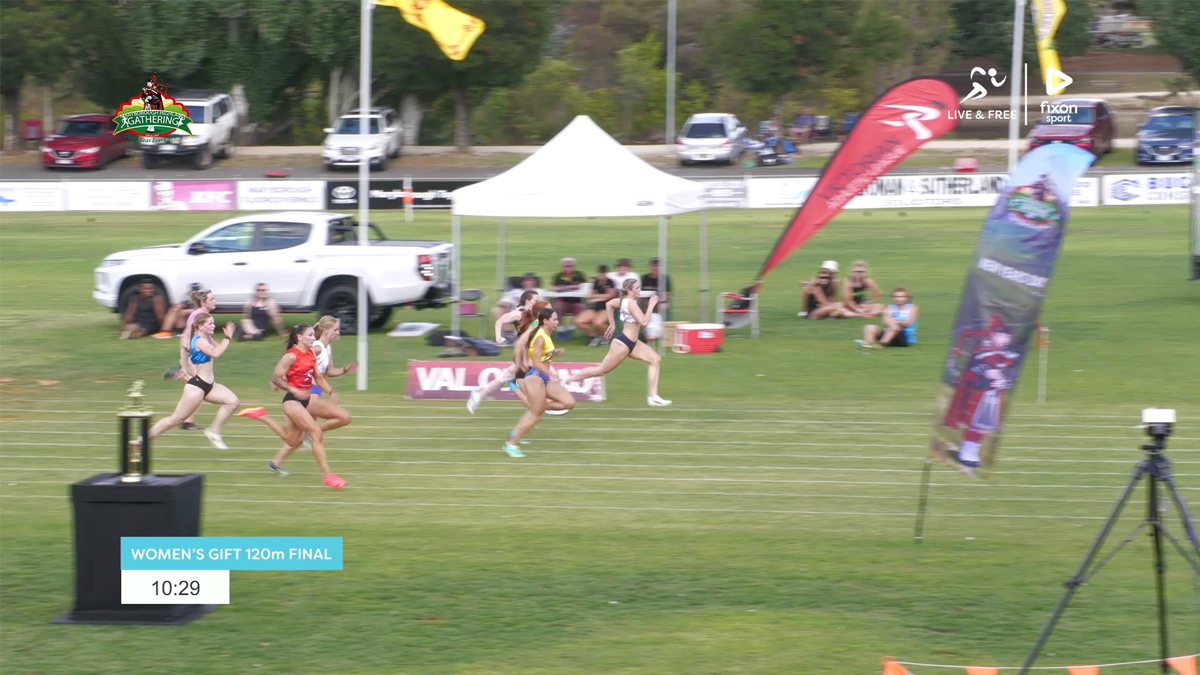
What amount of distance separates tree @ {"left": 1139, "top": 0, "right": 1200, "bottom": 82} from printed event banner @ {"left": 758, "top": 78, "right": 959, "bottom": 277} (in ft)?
127

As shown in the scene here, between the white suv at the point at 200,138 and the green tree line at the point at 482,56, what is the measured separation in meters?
3.62

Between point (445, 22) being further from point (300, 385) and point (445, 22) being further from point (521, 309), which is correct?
point (300, 385)

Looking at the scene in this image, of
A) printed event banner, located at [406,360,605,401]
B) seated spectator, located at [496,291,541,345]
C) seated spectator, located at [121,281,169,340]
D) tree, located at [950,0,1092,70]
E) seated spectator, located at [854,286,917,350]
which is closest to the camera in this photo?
seated spectator, located at [496,291,541,345]

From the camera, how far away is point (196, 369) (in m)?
13.5

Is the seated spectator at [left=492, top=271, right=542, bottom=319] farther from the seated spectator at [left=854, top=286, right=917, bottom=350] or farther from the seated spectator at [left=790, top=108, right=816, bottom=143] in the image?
the seated spectator at [left=790, top=108, right=816, bottom=143]

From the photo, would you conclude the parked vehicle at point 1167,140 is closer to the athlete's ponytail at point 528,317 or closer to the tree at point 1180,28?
Result: the tree at point 1180,28

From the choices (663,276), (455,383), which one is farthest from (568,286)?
(455,383)

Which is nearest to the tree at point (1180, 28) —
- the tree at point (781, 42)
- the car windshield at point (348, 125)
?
the tree at point (781, 42)

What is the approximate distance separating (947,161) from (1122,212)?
40.5 feet

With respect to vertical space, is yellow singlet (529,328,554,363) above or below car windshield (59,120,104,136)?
below

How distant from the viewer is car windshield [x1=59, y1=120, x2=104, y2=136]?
4725 centimetres

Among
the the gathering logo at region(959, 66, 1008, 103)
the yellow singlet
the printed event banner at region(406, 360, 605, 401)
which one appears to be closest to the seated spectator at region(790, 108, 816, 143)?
the the gathering logo at region(959, 66, 1008, 103)

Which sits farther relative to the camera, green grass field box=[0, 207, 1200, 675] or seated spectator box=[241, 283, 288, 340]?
seated spectator box=[241, 283, 288, 340]

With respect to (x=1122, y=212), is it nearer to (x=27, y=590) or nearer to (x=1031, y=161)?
(x=1031, y=161)
